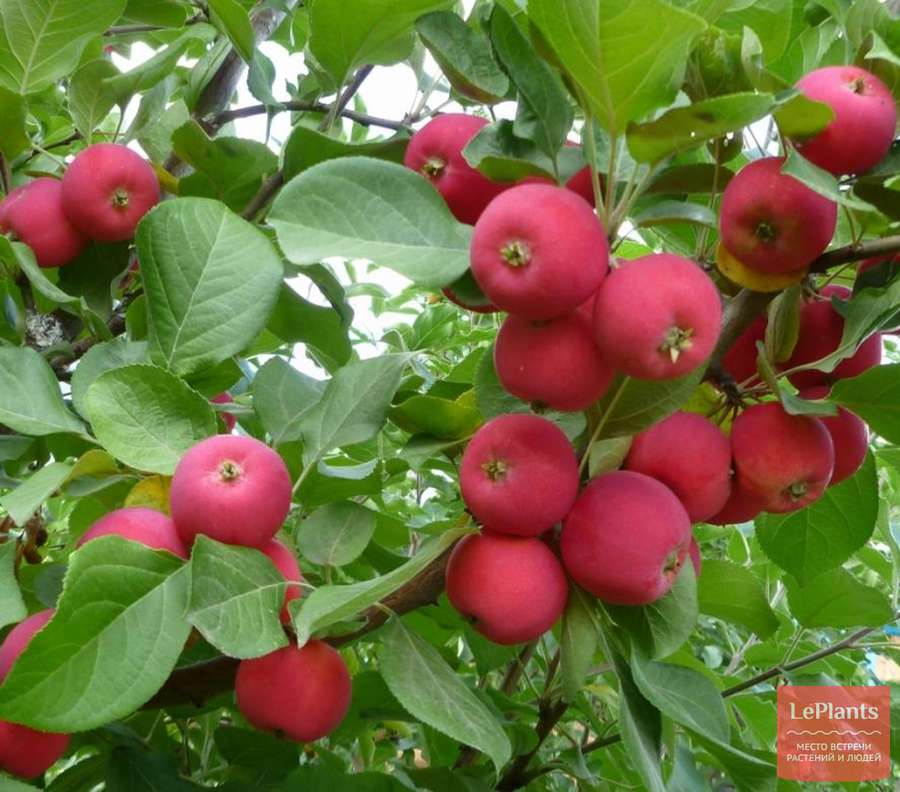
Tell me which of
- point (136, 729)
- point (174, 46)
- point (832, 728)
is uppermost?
point (174, 46)

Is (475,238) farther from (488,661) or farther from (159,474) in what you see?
(488,661)

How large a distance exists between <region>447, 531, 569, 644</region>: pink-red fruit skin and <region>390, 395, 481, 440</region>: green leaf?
16 cm

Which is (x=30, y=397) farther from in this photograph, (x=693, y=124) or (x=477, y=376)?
(x=693, y=124)

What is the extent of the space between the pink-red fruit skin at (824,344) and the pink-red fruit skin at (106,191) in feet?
2.36

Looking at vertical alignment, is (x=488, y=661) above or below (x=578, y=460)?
below

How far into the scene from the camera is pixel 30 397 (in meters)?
0.96

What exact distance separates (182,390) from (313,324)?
0.33 metres

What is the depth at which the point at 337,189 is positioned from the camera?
77 centimetres

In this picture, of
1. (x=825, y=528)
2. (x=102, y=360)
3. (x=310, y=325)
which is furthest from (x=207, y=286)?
(x=825, y=528)

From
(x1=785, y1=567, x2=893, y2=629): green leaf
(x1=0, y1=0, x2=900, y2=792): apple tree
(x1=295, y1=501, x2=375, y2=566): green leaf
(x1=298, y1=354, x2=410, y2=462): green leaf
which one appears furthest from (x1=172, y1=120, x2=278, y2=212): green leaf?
(x1=785, y1=567, x2=893, y2=629): green leaf

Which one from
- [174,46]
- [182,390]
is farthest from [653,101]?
[174,46]

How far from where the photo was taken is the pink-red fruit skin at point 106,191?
1123 millimetres

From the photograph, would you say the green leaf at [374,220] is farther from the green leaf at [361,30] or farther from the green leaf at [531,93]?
the green leaf at [361,30]

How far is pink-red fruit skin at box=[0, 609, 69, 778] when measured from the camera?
32.5 inches
